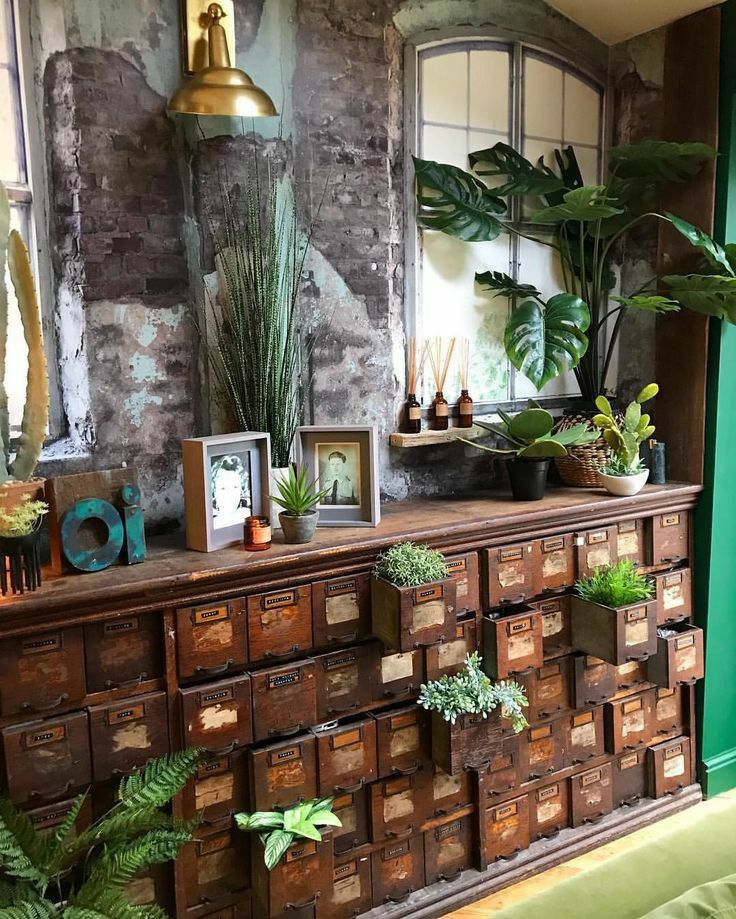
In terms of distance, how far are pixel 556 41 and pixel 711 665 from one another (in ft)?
8.14

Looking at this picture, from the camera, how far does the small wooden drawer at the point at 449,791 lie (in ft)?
8.49

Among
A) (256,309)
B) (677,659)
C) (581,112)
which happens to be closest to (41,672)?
(256,309)

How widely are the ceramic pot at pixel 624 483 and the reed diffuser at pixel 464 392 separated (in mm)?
521

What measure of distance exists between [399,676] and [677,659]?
114 centimetres

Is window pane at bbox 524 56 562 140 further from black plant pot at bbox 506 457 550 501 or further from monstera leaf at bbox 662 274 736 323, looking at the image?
black plant pot at bbox 506 457 550 501

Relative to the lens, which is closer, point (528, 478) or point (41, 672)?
point (41, 672)

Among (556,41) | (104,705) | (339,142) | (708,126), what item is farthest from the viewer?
(556,41)

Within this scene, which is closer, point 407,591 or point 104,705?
point 104,705

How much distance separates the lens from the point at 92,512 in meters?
2.07

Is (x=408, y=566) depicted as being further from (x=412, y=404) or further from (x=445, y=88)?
(x=445, y=88)

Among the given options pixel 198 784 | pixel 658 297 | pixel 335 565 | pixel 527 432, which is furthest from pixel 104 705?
pixel 658 297

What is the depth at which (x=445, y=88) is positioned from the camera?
292cm

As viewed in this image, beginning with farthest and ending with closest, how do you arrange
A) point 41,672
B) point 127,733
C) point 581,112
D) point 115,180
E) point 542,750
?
point 581,112
point 542,750
point 115,180
point 127,733
point 41,672

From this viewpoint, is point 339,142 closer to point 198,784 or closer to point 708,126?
point 708,126
